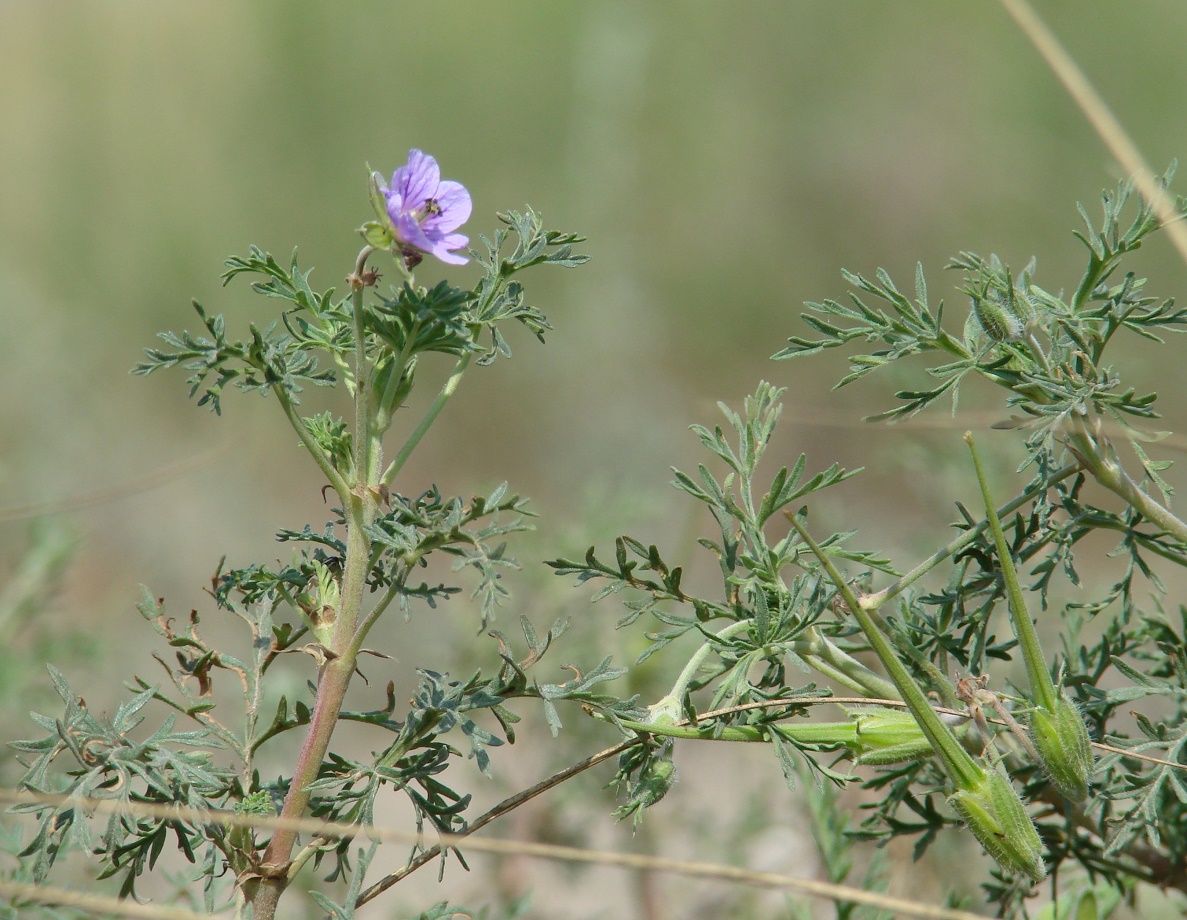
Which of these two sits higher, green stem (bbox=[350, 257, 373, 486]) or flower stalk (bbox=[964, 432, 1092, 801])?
green stem (bbox=[350, 257, 373, 486])

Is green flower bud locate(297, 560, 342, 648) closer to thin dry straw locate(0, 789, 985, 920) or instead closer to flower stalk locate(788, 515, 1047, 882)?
thin dry straw locate(0, 789, 985, 920)

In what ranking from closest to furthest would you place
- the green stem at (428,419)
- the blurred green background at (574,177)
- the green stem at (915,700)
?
the green stem at (915,700), the green stem at (428,419), the blurred green background at (574,177)

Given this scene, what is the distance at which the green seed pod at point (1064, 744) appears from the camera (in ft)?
2.87

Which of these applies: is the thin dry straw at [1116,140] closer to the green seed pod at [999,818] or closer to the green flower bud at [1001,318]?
the green flower bud at [1001,318]

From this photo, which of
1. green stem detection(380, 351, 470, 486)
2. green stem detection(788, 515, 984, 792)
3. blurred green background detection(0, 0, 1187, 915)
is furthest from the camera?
blurred green background detection(0, 0, 1187, 915)

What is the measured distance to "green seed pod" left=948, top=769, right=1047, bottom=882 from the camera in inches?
33.4

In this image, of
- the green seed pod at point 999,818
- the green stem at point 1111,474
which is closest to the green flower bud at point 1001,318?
the green stem at point 1111,474

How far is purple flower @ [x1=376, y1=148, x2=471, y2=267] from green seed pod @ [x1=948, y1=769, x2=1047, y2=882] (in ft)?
2.02

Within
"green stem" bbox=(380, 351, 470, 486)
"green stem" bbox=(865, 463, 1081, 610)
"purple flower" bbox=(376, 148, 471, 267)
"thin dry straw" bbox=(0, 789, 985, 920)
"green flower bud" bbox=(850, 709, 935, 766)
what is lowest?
"thin dry straw" bbox=(0, 789, 985, 920)

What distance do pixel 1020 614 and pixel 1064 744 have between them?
0.15m

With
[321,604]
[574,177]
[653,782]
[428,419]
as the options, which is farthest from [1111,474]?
[574,177]

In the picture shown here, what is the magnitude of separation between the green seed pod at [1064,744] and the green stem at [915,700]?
7cm

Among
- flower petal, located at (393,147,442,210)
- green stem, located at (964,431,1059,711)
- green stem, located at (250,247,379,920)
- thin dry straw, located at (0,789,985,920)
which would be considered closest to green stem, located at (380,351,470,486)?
green stem, located at (250,247,379,920)

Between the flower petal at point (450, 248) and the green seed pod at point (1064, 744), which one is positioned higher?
the flower petal at point (450, 248)
